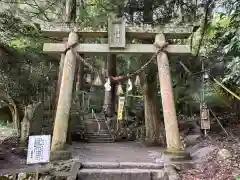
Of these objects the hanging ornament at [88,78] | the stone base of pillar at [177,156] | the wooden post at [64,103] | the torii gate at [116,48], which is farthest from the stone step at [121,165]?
the hanging ornament at [88,78]

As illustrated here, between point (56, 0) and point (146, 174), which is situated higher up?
point (56, 0)

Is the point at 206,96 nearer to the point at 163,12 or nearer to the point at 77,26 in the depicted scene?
the point at 163,12

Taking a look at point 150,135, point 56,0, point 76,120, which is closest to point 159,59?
point 150,135

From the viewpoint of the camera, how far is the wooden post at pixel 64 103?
312 inches

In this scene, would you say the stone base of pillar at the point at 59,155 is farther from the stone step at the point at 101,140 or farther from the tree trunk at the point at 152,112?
the stone step at the point at 101,140

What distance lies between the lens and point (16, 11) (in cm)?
1052

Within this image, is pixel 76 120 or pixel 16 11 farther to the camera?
pixel 76 120

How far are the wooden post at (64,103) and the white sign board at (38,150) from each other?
5.72 feet

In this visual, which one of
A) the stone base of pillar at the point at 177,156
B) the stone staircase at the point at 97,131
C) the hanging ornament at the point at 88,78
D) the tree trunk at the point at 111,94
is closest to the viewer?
the stone base of pillar at the point at 177,156

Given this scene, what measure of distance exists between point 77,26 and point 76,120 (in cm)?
742

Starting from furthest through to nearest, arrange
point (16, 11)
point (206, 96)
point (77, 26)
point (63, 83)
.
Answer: point (206, 96) → point (16, 11) → point (77, 26) → point (63, 83)

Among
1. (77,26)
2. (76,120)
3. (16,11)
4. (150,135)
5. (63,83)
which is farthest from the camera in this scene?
(76,120)

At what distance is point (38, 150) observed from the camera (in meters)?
6.00

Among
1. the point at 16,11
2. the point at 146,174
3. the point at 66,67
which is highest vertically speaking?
the point at 16,11
